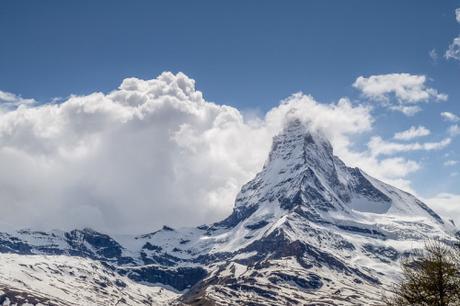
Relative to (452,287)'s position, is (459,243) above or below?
above

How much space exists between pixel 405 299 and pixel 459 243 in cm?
532

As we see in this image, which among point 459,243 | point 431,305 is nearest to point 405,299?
point 431,305

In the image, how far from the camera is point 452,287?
3806cm

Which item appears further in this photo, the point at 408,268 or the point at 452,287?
the point at 408,268

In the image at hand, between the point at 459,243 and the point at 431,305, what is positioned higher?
the point at 459,243

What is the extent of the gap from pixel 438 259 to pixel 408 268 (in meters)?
3.17

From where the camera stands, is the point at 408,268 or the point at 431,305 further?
the point at 408,268

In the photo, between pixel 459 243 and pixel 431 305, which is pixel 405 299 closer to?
pixel 431 305

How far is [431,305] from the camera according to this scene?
38.1 metres

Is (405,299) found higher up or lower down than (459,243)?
lower down

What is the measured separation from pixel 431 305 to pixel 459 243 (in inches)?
191

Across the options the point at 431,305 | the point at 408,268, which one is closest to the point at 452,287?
the point at 431,305

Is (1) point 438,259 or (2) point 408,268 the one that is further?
(2) point 408,268

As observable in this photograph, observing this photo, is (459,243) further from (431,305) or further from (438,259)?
(431,305)
